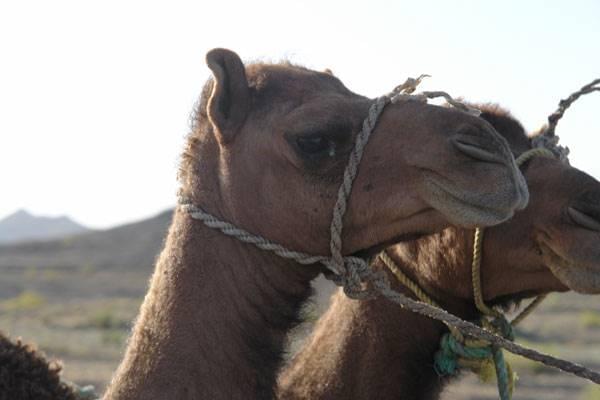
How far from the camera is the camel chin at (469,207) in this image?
4160mm

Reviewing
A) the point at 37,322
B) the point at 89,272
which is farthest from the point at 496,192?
the point at 89,272

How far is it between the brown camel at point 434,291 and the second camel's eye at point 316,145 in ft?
4.62

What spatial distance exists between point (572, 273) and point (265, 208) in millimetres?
1654

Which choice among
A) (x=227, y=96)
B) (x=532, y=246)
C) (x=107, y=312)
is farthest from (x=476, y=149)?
(x=107, y=312)

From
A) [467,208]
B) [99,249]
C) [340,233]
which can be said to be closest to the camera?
[467,208]

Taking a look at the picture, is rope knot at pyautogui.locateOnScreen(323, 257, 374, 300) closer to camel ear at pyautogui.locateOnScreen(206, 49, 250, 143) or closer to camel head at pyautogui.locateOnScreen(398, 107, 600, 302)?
camel ear at pyautogui.locateOnScreen(206, 49, 250, 143)

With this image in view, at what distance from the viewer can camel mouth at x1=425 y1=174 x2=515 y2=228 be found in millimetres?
4164

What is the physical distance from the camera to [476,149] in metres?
4.20

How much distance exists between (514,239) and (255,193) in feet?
5.35

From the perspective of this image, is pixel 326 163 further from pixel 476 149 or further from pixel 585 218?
pixel 585 218

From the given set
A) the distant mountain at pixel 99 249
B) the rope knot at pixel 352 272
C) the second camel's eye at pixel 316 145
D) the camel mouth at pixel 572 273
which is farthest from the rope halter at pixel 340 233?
the distant mountain at pixel 99 249

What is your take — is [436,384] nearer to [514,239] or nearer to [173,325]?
[514,239]

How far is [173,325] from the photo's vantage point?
4.61 metres

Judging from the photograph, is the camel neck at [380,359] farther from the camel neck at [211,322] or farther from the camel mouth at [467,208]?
the camel mouth at [467,208]
